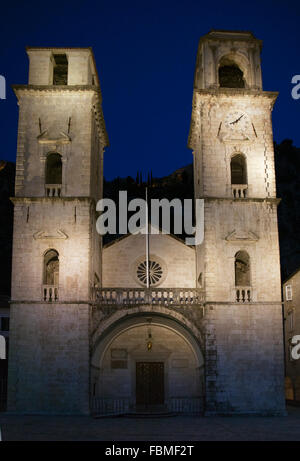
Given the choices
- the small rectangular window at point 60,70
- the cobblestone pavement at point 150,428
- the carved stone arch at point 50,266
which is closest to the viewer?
the cobblestone pavement at point 150,428

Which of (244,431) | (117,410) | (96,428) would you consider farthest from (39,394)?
(244,431)

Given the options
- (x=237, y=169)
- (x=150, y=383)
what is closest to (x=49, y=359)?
(x=150, y=383)

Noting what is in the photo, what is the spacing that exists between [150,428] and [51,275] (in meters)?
9.95

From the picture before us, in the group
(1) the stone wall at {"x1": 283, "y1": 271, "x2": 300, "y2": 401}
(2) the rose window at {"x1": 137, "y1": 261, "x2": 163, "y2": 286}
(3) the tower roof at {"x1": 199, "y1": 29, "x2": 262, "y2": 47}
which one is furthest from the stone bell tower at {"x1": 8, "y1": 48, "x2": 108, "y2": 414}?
(1) the stone wall at {"x1": 283, "y1": 271, "x2": 300, "y2": 401}

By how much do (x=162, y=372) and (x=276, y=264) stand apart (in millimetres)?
7408

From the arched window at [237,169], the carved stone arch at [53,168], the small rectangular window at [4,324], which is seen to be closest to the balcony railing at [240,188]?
the arched window at [237,169]

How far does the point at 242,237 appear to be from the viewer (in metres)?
24.3

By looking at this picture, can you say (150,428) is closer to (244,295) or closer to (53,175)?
(244,295)

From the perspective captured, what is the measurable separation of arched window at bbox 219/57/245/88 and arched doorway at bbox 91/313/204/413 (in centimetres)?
1230

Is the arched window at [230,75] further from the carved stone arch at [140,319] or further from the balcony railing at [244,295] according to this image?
the carved stone arch at [140,319]

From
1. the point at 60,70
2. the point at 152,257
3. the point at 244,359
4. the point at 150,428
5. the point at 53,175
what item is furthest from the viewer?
the point at 152,257

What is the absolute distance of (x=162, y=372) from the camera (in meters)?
25.9

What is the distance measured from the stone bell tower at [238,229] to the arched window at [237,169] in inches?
2.1

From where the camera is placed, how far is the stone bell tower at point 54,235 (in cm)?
2248
